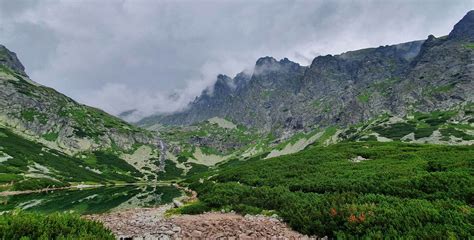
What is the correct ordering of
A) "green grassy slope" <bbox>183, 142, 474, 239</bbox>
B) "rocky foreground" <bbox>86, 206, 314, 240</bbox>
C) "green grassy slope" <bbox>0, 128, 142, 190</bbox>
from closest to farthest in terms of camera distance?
"green grassy slope" <bbox>183, 142, 474, 239</bbox> < "rocky foreground" <bbox>86, 206, 314, 240</bbox> < "green grassy slope" <bbox>0, 128, 142, 190</bbox>

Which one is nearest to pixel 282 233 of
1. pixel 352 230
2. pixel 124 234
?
pixel 352 230

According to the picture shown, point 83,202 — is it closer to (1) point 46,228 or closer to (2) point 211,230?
(2) point 211,230

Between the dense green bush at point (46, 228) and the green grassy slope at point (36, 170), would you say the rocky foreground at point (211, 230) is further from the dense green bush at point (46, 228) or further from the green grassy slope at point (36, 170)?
the green grassy slope at point (36, 170)

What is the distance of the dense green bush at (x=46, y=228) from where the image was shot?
9578 millimetres

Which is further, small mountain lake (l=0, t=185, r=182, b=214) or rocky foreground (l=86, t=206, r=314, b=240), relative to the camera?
small mountain lake (l=0, t=185, r=182, b=214)

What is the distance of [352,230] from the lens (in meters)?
13.3

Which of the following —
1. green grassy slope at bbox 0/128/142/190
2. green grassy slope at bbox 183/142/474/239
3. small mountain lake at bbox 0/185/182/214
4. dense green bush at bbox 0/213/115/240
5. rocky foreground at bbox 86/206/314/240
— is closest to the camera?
dense green bush at bbox 0/213/115/240

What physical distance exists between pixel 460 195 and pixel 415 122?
181 metres

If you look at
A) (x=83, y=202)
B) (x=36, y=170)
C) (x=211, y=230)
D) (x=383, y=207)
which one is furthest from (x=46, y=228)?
(x=36, y=170)

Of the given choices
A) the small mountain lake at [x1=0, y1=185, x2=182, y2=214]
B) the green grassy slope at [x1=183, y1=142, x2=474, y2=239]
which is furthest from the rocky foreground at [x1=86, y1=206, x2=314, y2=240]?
the small mountain lake at [x1=0, y1=185, x2=182, y2=214]

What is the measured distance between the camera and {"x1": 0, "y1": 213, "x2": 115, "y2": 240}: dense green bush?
9578 mm

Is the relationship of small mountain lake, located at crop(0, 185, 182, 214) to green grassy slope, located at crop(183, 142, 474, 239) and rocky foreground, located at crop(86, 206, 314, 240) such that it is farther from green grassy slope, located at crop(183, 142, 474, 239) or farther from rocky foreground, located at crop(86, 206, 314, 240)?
green grassy slope, located at crop(183, 142, 474, 239)

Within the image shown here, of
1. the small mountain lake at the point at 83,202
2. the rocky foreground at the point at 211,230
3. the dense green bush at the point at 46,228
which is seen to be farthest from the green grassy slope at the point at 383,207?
the small mountain lake at the point at 83,202

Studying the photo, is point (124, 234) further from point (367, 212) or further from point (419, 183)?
point (419, 183)
